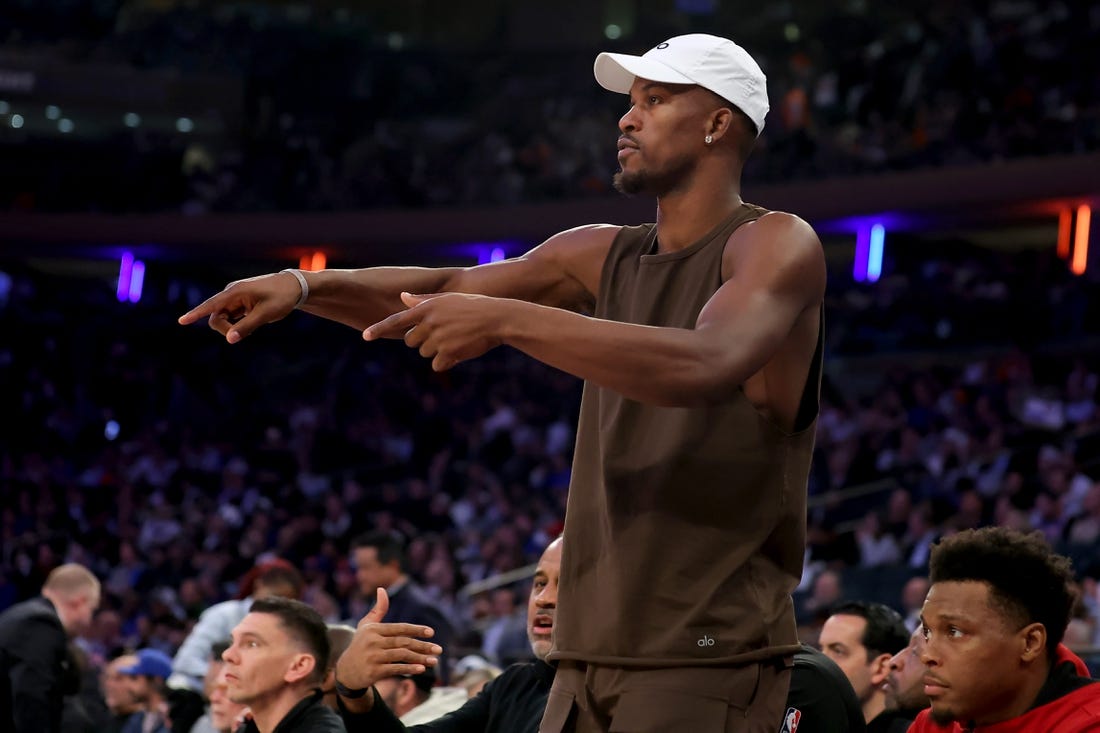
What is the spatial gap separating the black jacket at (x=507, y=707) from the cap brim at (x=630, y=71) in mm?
1659

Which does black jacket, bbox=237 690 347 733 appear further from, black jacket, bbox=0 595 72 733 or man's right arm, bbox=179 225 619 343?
black jacket, bbox=0 595 72 733

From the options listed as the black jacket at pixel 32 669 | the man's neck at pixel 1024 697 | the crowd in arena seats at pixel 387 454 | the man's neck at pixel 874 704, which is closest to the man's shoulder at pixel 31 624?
the black jacket at pixel 32 669

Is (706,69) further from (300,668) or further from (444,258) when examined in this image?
(444,258)

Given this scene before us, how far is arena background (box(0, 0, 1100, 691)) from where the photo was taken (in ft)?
38.8

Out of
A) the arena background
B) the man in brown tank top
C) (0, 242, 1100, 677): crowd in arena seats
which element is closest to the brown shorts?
the man in brown tank top

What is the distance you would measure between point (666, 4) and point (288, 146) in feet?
19.7

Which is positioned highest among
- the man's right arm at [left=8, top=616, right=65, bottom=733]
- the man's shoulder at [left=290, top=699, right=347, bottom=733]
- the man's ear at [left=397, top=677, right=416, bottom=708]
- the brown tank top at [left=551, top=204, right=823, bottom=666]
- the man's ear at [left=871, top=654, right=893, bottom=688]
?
the brown tank top at [left=551, top=204, right=823, bottom=666]

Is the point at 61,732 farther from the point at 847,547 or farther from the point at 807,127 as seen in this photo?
the point at 807,127

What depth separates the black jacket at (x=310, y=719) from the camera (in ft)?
12.6

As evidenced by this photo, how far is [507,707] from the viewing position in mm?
3676

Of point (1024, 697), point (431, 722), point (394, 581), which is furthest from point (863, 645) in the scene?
point (394, 581)

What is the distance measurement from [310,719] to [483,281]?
175cm

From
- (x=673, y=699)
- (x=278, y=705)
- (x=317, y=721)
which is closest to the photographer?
(x=673, y=699)

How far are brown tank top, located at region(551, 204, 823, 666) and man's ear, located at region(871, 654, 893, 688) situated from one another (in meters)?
1.95
